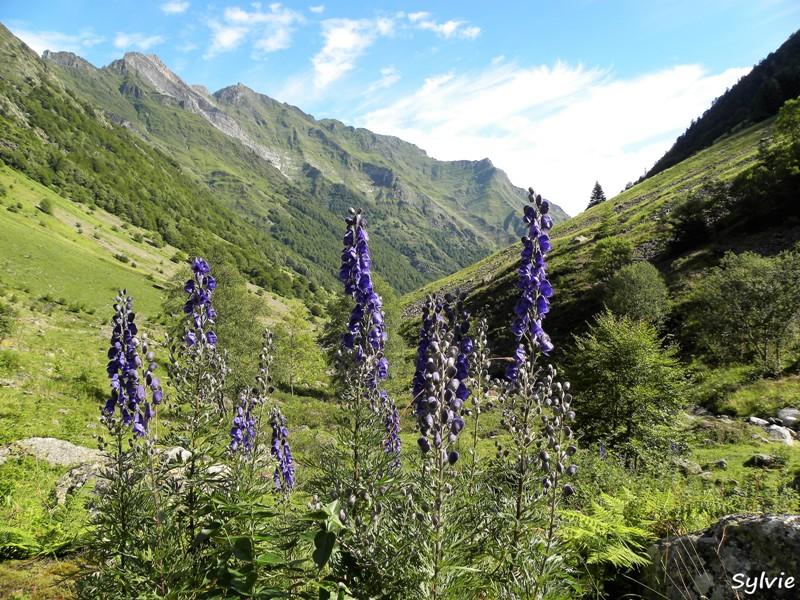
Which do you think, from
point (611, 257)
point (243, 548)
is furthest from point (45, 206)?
point (243, 548)

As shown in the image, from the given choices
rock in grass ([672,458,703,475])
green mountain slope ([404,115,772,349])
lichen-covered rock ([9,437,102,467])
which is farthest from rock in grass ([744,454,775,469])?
lichen-covered rock ([9,437,102,467])

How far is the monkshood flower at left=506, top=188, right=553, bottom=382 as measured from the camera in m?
5.29

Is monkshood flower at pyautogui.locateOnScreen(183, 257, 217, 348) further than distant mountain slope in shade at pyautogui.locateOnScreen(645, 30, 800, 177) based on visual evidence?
No

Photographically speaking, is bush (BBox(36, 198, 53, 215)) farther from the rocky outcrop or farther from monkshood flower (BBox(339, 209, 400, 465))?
monkshood flower (BBox(339, 209, 400, 465))

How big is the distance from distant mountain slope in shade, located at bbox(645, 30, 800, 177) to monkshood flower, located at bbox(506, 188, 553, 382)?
143438 mm

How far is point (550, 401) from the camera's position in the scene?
4.75 m

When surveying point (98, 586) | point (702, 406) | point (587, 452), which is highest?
point (98, 586)

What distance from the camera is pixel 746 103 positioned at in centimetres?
14200

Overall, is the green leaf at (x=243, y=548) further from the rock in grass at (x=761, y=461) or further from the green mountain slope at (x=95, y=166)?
the green mountain slope at (x=95, y=166)

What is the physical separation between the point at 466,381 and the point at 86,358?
2876cm

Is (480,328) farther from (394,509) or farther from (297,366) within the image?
(297,366)

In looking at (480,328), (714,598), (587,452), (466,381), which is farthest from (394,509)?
(587,452)

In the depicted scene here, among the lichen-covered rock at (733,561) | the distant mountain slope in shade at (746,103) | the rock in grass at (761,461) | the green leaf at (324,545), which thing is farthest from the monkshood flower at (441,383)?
the distant mountain slope in shade at (746,103)

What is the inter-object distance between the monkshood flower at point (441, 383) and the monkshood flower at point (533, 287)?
88cm
